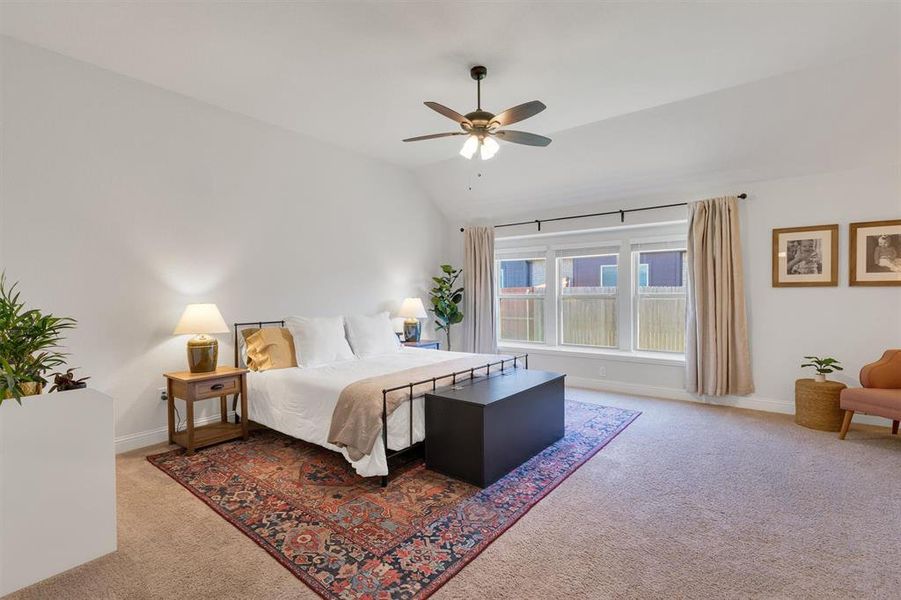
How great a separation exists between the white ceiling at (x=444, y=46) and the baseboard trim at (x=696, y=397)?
3.24m

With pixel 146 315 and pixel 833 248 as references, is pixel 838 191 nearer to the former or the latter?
pixel 833 248

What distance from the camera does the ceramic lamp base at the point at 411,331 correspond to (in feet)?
18.8

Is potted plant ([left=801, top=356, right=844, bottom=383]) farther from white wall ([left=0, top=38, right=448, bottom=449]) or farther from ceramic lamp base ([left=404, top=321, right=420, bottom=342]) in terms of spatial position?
white wall ([left=0, top=38, right=448, bottom=449])

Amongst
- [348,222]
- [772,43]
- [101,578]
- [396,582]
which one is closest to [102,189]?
[348,222]

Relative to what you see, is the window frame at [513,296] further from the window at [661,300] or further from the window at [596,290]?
the window at [661,300]

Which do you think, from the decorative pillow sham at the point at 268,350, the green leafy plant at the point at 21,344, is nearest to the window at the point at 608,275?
the decorative pillow sham at the point at 268,350

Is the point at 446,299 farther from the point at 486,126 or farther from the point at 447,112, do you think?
the point at 447,112

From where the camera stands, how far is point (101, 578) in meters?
2.00

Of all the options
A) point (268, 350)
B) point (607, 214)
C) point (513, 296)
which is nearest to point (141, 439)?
point (268, 350)

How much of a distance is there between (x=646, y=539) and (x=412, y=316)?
4.00 m

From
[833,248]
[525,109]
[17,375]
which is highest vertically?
[525,109]

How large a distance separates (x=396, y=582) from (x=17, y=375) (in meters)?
2.01

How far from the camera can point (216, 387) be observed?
11.7 ft

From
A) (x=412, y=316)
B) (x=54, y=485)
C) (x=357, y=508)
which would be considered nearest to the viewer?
(x=54, y=485)
